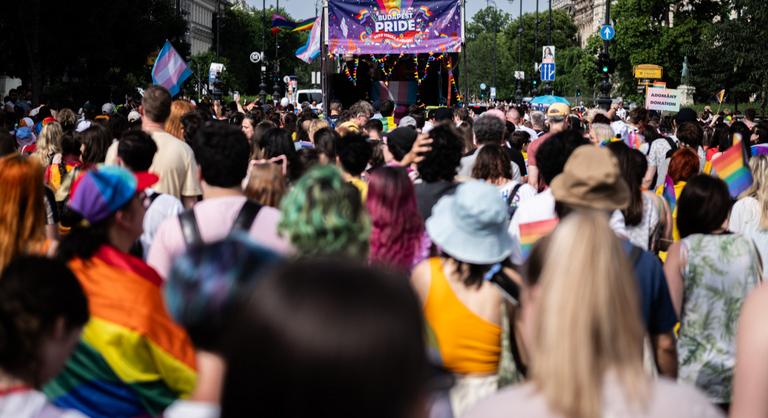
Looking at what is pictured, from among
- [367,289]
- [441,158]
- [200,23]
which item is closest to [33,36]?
[441,158]

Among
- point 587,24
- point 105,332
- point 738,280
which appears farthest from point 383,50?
point 587,24

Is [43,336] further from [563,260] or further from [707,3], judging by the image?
[707,3]

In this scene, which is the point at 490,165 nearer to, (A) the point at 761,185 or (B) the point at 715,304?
(A) the point at 761,185

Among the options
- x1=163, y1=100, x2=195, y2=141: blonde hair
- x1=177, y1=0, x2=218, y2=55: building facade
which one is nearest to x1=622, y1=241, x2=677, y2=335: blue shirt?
x1=163, y1=100, x2=195, y2=141: blonde hair

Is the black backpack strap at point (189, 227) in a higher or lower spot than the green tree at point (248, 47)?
lower

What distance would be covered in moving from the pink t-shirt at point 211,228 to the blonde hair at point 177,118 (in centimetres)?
371

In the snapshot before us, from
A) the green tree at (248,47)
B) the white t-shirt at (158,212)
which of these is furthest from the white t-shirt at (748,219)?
the green tree at (248,47)

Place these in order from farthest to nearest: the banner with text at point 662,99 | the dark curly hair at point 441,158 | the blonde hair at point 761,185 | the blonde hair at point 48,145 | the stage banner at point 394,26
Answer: the stage banner at point 394,26
the banner with text at point 662,99
the blonde hair at point 48,145
the blonde hair at point 761,185
the dark curly hair at point 441,158

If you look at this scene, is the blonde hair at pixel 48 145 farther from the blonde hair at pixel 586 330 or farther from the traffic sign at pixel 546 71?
the traffic sign at pixel 546 71

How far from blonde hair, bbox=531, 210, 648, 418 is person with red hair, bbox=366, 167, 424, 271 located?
8.89ft

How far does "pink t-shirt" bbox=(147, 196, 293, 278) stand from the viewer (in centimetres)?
442

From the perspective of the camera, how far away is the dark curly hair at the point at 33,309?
2719mm

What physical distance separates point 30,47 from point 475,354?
25.8 metres

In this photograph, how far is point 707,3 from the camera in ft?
260
